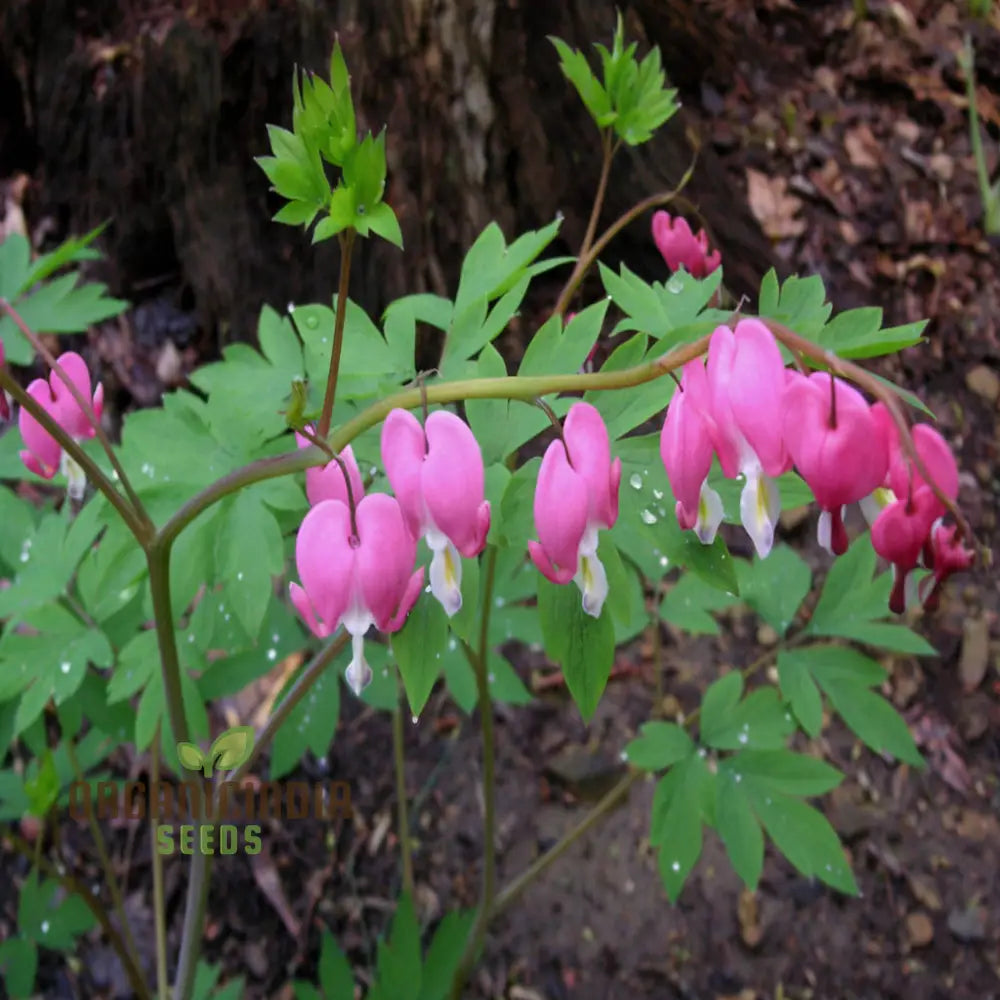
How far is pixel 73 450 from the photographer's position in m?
1.11

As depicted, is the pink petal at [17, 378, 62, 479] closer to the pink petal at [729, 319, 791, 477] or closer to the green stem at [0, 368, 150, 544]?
the green stem at [0, 368, 150, 544]

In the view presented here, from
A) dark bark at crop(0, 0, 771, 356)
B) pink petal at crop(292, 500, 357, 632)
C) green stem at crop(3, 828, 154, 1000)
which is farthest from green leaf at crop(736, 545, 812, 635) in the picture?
green stem at crop(3, 828, 154, 1000)

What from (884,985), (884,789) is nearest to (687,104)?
(884,789)

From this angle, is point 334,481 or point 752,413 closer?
point 752,413

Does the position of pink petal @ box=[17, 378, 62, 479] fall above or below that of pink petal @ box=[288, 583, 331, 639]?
above

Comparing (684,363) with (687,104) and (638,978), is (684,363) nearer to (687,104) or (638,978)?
Answer: (638,978)

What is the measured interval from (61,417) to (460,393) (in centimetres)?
66

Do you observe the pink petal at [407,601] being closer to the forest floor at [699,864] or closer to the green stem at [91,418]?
the green stem at [91,418]

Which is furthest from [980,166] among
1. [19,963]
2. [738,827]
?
[19,963]

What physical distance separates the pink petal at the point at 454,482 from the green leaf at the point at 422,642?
0.14 metres

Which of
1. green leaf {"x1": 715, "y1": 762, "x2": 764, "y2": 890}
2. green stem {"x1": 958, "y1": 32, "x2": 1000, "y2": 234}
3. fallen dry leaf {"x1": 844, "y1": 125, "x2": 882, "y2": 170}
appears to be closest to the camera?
green leaf {"x1": 715, "y1": 762, "x2": 764, "y2": 890}

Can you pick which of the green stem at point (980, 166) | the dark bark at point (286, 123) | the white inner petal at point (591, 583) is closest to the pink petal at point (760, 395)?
the white inner petal at point (591, 583)

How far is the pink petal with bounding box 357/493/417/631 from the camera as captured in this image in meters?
0.94

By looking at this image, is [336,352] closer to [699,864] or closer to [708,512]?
[708,512]
